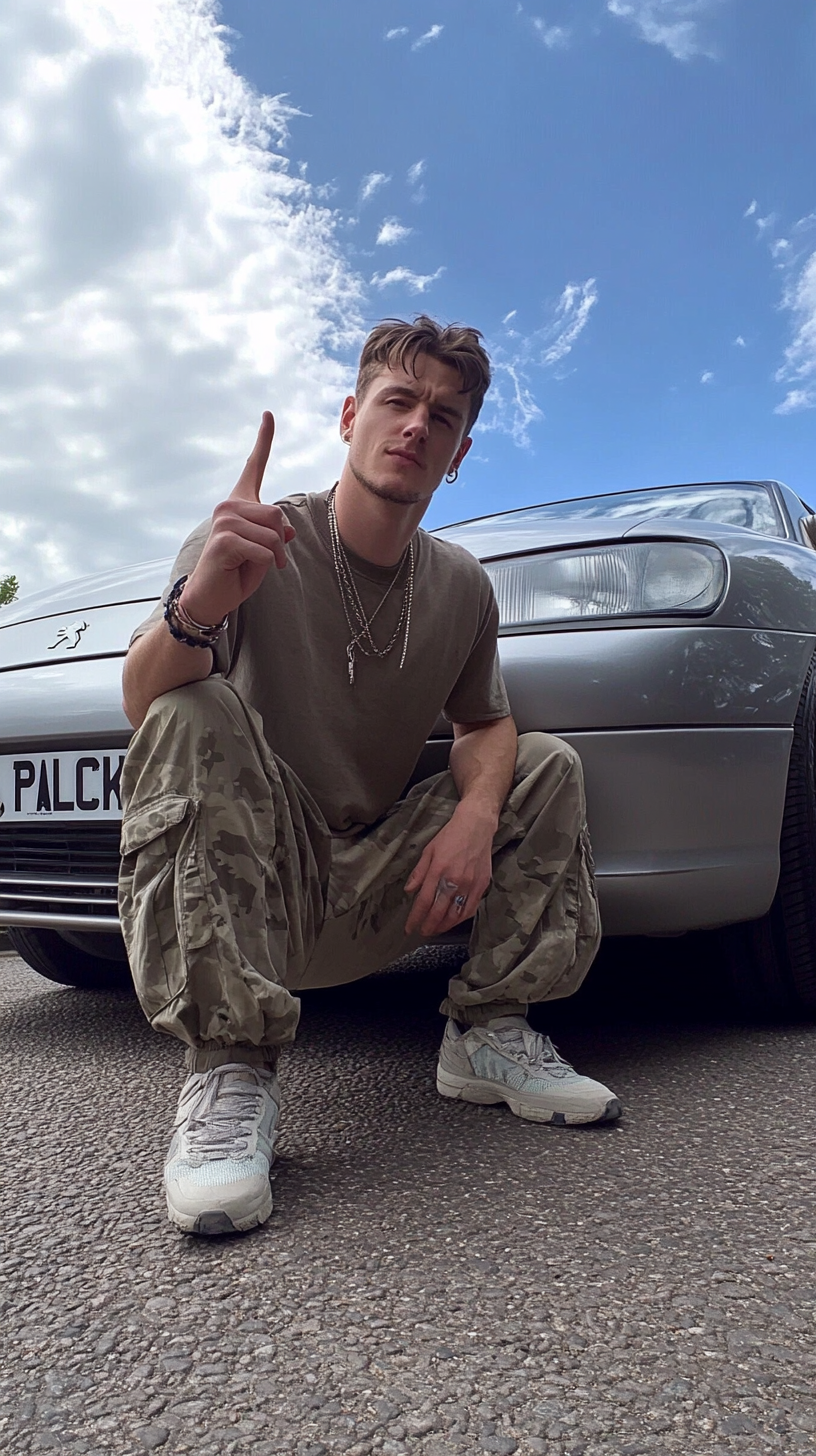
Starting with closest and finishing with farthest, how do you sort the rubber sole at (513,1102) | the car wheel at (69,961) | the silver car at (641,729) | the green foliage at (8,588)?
the rubber sole at (513,1102) < the silver car at (641,729) < the car wheel at (69,961) < the green foliage at (8,588)

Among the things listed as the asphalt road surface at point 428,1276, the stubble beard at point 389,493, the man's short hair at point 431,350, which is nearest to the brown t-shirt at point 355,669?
the stubble beard at point 389,493

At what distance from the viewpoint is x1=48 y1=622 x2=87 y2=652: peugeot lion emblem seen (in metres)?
2.00

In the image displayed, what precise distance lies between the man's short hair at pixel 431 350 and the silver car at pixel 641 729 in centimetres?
31

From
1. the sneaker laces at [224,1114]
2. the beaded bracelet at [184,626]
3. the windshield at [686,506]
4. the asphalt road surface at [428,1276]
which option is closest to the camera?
the asphalt road surface at [428,1276]

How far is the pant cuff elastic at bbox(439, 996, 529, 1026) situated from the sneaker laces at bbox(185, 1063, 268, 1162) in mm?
366

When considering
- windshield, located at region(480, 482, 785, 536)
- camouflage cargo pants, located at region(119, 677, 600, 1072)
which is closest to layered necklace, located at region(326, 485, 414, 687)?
camouflage cargo pants, located at region(119, 677, 600, 1072)

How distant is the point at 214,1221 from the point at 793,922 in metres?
1.13

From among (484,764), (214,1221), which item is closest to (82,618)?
(484,764)

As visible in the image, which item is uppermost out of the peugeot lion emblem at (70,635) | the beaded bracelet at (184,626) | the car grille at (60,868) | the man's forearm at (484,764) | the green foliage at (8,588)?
the green foliage at (8,588)

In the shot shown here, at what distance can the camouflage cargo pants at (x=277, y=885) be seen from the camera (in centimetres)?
130

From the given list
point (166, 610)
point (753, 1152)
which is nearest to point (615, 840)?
point (753, 1152)

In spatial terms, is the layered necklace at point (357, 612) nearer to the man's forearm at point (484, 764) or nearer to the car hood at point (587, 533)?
the man's forearm at point (484, 764)

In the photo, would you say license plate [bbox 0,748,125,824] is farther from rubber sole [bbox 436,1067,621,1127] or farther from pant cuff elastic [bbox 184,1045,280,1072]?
rubber sole [bbox 436,1067,621,1127]

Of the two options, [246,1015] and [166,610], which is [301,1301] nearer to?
[246,1015]
